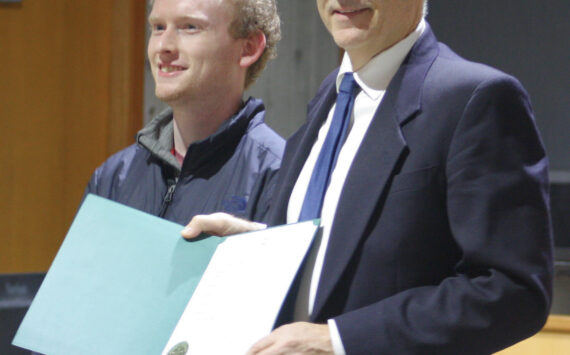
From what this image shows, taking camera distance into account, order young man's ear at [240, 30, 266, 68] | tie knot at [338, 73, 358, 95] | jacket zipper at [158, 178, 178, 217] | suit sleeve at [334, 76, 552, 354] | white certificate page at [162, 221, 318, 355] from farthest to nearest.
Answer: young man's ear at [240, 30, 266, 68]
jacket zipper at [158, 178, 178, 217]
tie knot at [338, 73, 358, 95]
white certificate page at [162, 221, 318, 355]
suit sleeve at [334, 76, 552, 354]

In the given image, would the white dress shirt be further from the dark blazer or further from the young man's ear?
the young man's ear

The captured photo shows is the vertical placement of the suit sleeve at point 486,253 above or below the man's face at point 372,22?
below

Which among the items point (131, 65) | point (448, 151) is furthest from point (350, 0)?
point (131, 65)

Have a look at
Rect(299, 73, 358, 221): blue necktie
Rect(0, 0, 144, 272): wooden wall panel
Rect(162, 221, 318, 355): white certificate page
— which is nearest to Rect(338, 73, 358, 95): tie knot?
Rect(299, 73, 358, 221): blue necktie

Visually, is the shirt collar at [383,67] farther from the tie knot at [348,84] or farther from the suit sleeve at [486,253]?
the suit sleeve at [486,253]

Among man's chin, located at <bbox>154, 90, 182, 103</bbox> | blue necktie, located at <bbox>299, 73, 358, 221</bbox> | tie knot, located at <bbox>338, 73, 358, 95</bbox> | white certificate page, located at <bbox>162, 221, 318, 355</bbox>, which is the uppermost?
tie knot, located at <bbox>338, 73, 358, 95</bbox>

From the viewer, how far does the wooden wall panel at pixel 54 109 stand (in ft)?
10.3

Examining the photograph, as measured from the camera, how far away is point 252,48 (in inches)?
74.5

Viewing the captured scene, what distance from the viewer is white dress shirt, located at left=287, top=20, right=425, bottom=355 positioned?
3.78 feet

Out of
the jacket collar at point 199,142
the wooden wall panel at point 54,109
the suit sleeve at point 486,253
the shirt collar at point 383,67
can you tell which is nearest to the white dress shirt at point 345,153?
the shirt collar at point 383,67

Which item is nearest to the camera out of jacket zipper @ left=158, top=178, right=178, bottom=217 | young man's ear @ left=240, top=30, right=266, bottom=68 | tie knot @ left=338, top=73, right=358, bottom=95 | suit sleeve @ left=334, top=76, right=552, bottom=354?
suit sleeve @ left=334, top=76, right=552, bottom=354

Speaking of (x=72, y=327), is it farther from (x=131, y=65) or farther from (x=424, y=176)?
(x=131, y=65)

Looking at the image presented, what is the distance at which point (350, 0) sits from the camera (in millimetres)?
1172

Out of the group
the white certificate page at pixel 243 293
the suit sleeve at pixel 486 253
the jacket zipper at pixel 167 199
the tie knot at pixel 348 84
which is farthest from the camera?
the jacket zipper at pixel 167 199
